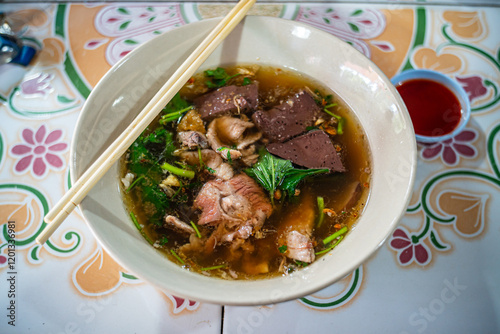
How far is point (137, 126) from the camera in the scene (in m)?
1.50

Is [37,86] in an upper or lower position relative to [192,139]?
lower

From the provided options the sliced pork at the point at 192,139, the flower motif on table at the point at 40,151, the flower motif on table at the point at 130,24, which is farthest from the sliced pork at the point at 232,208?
the flower motif on table at the point at 130,24

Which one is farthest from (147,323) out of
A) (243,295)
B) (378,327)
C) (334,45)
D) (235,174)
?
(334,45)

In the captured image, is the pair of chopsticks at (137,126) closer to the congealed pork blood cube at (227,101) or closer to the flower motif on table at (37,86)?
the congealed pork blood cube at (227,101)

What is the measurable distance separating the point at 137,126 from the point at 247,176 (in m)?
0.56

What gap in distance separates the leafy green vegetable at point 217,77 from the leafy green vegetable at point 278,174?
496mm

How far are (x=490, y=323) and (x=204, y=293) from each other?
135 centimetres

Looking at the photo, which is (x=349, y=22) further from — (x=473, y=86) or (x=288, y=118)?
(x=288, y=118)

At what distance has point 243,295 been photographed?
1306mm

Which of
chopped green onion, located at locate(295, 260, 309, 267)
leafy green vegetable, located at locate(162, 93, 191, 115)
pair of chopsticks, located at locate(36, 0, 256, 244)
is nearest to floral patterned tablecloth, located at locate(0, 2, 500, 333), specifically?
chopped green onion, located at locate(295, 260, 309, 267)

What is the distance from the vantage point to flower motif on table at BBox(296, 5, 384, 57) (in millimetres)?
2250

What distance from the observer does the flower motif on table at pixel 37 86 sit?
2.12m

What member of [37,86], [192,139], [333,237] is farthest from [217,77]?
[37,86]

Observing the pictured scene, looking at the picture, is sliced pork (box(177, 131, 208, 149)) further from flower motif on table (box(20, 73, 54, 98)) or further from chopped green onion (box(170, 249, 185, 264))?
flower motif on table (box(20, 73, 54, 98))
